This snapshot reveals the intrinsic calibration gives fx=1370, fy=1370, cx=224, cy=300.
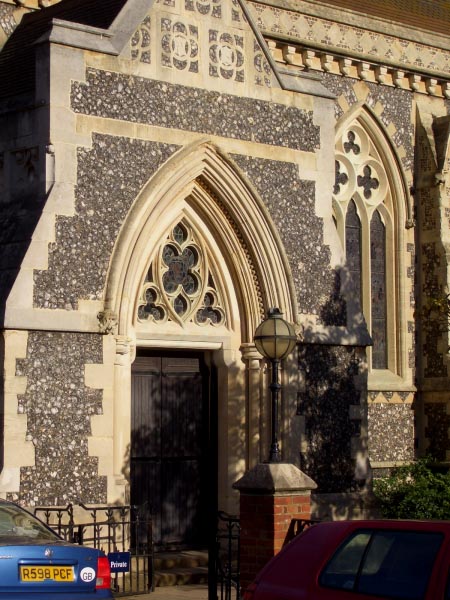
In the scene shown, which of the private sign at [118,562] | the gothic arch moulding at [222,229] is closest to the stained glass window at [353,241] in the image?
the gothic arch moulding at [222,229]

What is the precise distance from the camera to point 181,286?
17.3 meters

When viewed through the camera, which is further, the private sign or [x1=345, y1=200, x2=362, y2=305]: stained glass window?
[x1=345, y1=200, x2=362, y2=305]: stained glass window

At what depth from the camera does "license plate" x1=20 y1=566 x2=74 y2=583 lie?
33.5 feet

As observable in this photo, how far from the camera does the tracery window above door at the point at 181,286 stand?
55.8ft

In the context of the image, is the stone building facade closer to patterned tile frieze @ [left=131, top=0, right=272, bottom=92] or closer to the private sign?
patterned tile frieze @ [left=131, top=0, right=272, bottom=92]

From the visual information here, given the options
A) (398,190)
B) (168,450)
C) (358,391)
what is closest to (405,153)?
(398,190)

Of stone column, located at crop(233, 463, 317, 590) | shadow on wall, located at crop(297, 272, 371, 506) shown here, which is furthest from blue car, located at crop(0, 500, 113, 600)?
shadow on wall, located at crop(297, 272, 371, 506)

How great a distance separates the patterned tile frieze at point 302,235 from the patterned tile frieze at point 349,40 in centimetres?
412

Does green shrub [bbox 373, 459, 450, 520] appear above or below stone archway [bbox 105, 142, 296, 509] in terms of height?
below

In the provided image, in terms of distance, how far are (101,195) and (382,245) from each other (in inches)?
319

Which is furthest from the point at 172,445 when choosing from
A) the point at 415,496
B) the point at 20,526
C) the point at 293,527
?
the point at 20,526

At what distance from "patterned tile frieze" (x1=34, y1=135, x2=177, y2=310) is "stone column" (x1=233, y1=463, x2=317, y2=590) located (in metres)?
3.32

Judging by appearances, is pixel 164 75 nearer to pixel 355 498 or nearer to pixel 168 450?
pixel 168 450

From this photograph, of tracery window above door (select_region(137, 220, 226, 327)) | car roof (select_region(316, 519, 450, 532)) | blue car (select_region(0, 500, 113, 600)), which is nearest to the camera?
car roof (select_region(316, 519, 450, 532))
